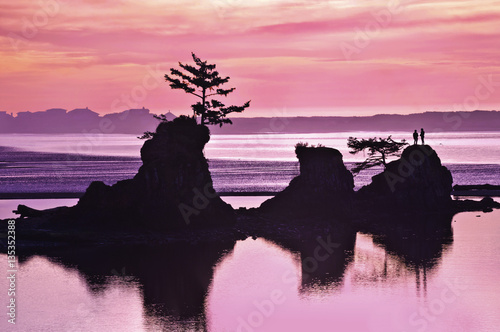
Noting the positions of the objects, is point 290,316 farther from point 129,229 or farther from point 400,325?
point 129,229

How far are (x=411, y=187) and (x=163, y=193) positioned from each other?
98.9 feet

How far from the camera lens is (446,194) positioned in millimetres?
85000

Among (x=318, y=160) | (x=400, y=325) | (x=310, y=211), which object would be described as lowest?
(x=400, y=325)

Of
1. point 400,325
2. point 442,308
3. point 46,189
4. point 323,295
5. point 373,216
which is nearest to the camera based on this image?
point 400,325

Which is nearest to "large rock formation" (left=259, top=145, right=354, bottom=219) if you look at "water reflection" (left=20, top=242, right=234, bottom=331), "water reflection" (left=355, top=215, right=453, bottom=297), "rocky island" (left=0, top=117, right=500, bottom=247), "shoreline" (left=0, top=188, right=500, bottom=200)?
"rocky island" (left=0, top=117, right=500, bottom=247)

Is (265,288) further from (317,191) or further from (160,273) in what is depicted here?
(317,191)

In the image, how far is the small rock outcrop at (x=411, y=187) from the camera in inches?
3255

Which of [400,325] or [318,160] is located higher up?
[318,160]

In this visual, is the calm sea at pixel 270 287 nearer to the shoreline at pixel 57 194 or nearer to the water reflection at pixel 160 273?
the water reflection at pixel 160 273

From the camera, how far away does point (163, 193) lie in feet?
214

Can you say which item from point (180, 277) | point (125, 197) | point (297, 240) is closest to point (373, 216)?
point (297, 240)

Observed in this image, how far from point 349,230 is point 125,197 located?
2045 cm

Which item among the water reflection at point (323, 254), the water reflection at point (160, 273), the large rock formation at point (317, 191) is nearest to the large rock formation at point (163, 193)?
the water reflection at point (160, 273)

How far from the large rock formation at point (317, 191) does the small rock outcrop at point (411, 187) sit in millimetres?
7804
